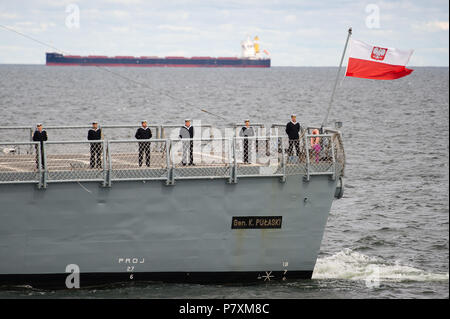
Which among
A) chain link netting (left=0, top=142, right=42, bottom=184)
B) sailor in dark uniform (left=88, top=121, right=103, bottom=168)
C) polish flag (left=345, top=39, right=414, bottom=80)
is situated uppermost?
polish flag (left=345, top=39, right=414, bottom=80)

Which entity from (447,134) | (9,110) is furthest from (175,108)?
(447,134)

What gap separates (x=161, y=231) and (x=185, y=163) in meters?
2.27

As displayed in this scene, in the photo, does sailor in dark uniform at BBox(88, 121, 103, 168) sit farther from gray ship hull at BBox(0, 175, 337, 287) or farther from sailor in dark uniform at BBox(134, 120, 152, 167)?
sailor in dark uniform at BBox(134, 120, 152, 167)

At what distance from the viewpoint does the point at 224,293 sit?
21250 mm

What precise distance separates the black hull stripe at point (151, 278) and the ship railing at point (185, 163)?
2939 millimetres

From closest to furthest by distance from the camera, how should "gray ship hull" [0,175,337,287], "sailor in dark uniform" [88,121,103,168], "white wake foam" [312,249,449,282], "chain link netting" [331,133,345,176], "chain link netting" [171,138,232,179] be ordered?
"gray ship hull" [0,175,337,287] < "chain link netting" [171,138,232,179] < "sailor in dark uniform" [88,121,103,168] < "chain link netting" [331,133,345,176] < "white wake foam" [312,249,449,282]

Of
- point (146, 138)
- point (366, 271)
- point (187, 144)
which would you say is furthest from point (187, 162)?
point (366, 271)

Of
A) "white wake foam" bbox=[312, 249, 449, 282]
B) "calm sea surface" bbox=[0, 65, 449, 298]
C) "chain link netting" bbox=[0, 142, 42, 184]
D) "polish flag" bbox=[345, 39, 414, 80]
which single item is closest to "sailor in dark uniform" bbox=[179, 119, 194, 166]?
"calm sea surface" bbox=[0, 65, 449, 298]

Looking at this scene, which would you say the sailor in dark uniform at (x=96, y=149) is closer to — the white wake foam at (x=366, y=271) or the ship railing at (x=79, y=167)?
the ship railing at (x=79, y=167)

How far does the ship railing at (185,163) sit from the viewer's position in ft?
Answer: 66.0

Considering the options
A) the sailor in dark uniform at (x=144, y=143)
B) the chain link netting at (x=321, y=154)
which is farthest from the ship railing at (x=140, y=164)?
the chain link netting at (x=321, y=154)

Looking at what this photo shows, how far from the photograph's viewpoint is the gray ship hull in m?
20.2

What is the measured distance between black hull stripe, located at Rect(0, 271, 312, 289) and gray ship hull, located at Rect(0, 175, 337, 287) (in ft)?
0.10

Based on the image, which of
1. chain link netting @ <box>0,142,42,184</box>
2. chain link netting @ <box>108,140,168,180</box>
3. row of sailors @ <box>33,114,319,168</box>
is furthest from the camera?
row of sailors @ <box>33,114,319,168</box>
